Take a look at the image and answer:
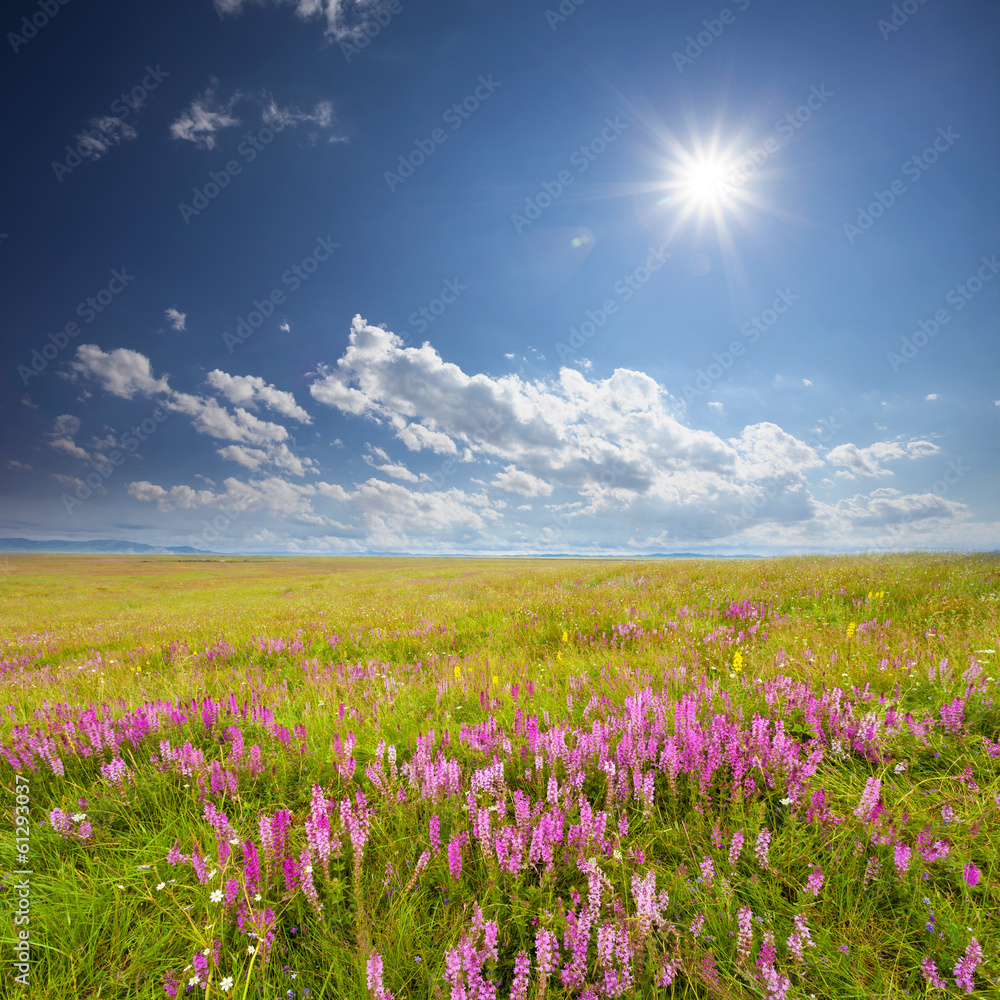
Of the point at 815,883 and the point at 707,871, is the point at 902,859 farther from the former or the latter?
the point at 707,871

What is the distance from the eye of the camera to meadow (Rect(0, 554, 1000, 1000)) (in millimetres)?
1718

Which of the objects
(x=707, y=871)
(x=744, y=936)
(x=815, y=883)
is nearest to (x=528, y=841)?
(x=707, y=871)

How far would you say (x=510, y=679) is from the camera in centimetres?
502

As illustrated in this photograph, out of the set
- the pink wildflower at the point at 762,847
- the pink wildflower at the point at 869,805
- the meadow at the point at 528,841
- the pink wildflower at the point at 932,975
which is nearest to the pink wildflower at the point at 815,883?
the meadow at the point at 528,841

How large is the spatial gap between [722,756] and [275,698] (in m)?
4.49

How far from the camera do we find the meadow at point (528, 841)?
1718mm

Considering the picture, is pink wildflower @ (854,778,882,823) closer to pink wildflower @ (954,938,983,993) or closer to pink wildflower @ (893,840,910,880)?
pink wildflower @ (893,840,910,880)

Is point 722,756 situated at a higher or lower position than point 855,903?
higher

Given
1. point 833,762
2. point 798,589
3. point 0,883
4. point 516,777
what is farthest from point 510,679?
point 798,589

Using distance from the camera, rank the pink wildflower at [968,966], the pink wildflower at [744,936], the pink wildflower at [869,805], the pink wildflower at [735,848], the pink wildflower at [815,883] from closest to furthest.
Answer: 1. the pink wildflower at [968,966]
2. the pink wildflower at [744,936]
3. the pink wildflower at [815,883]
4. the pink wildflower at [735,848]
5. the pink wildflower at [869,805]

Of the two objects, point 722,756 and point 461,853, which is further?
point 722,756

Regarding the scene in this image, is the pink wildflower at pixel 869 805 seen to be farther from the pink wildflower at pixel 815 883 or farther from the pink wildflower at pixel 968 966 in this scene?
the pink wildflower at pixel 968 966

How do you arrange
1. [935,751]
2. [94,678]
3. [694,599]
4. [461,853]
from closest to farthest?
[461,853], [935,751], [94,678], [694,599]

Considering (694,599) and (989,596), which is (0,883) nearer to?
(694,599)
